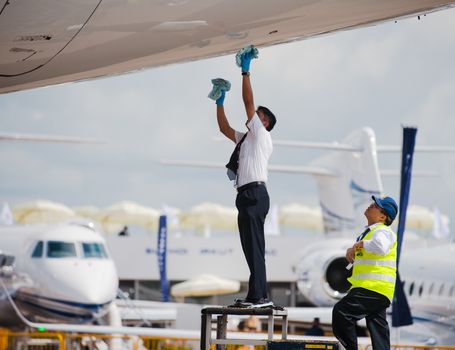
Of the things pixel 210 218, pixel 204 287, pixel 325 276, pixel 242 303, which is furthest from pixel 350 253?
pixel 210 218

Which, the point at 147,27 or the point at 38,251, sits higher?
the point at 38,251

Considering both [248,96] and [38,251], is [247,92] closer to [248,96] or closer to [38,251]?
[248,96]

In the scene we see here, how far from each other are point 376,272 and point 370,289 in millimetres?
127

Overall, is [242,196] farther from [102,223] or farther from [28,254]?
[102,223]

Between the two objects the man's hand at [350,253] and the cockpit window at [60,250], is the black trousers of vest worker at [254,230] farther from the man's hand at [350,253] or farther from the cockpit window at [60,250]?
the cockpit window at [60,250]

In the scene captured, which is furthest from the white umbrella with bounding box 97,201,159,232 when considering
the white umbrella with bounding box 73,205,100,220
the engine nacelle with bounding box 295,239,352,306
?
the engine nacelle with bounding box 295,239,352,306

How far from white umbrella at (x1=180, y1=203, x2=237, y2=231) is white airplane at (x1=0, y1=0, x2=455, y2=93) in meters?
65.1

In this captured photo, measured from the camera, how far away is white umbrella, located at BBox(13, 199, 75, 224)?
215 feet

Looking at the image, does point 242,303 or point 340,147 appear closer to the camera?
point 242,303

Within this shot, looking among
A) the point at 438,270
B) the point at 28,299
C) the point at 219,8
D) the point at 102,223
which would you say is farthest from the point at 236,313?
the point at 102,223

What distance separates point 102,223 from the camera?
233 feet

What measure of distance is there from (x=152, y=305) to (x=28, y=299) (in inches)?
428

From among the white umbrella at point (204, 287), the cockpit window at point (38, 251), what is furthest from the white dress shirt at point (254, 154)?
the white umbrella at point (204, 287)

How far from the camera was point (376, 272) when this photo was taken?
6809 mm
